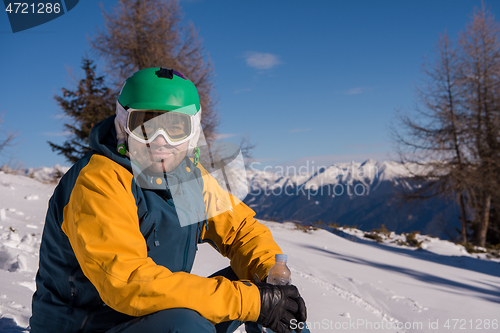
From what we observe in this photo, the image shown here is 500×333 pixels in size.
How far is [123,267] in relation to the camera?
1158 millimetres

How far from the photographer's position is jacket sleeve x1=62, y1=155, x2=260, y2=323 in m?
1.16

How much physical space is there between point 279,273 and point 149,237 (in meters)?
0.66

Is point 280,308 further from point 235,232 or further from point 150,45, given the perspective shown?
point 150,45

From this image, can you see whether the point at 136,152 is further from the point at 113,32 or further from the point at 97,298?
the point at 113,32

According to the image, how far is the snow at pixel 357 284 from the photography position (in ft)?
9.46

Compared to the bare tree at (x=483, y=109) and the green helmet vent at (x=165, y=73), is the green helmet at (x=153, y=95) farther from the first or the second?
the bare tree at (x=483, y=109)

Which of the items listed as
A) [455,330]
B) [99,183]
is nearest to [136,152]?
[99,183]

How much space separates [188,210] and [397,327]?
2.54 m

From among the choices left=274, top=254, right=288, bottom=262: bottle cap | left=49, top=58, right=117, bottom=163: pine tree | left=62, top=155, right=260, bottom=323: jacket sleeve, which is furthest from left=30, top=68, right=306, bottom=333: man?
left=49, top=58, right=117, bottom=163: pine tree

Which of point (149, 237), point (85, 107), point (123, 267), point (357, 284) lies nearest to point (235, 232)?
point (149, 237)

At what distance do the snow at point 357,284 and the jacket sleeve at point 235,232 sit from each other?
1.33 meters

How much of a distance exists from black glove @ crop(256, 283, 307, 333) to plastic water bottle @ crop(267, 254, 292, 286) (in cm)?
14

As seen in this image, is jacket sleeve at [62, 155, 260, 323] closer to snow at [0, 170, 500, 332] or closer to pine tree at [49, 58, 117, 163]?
snow at [0, 170, 500, 332]

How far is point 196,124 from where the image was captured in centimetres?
182
